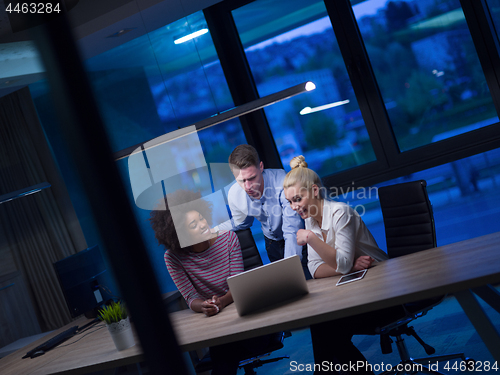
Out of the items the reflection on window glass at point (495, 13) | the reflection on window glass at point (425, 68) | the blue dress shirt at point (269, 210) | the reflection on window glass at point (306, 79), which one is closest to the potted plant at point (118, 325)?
the blue dress shirt at point (269, 210)

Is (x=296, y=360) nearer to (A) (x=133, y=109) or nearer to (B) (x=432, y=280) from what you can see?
(B) (x=432, y=280)

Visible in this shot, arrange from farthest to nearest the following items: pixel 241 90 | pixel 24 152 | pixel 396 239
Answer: pixel 24 152
pixel 241 90
pixel 396 239

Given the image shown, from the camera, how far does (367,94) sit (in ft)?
12.8

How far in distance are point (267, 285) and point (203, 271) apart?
73 centimetres

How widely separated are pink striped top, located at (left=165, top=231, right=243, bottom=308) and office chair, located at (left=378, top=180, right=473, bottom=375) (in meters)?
0.95

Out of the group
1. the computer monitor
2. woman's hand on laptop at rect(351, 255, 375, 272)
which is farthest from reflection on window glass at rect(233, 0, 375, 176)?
the computer monitor

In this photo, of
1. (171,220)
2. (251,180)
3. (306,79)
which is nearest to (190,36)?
(306,79)

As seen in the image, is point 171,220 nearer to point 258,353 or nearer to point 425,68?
point 258,353

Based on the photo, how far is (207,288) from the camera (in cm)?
281

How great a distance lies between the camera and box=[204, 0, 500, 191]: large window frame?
362 cm

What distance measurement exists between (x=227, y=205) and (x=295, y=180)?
157 centimetres

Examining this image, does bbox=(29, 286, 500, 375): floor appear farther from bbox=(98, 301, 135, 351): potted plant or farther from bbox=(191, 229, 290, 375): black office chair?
bbox=(191, 229, 290, 375): black office chair

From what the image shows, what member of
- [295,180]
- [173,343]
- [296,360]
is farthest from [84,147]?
[296,360]

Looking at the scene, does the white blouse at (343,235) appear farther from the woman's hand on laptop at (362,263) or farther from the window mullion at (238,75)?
the window mullion at (238,75)
